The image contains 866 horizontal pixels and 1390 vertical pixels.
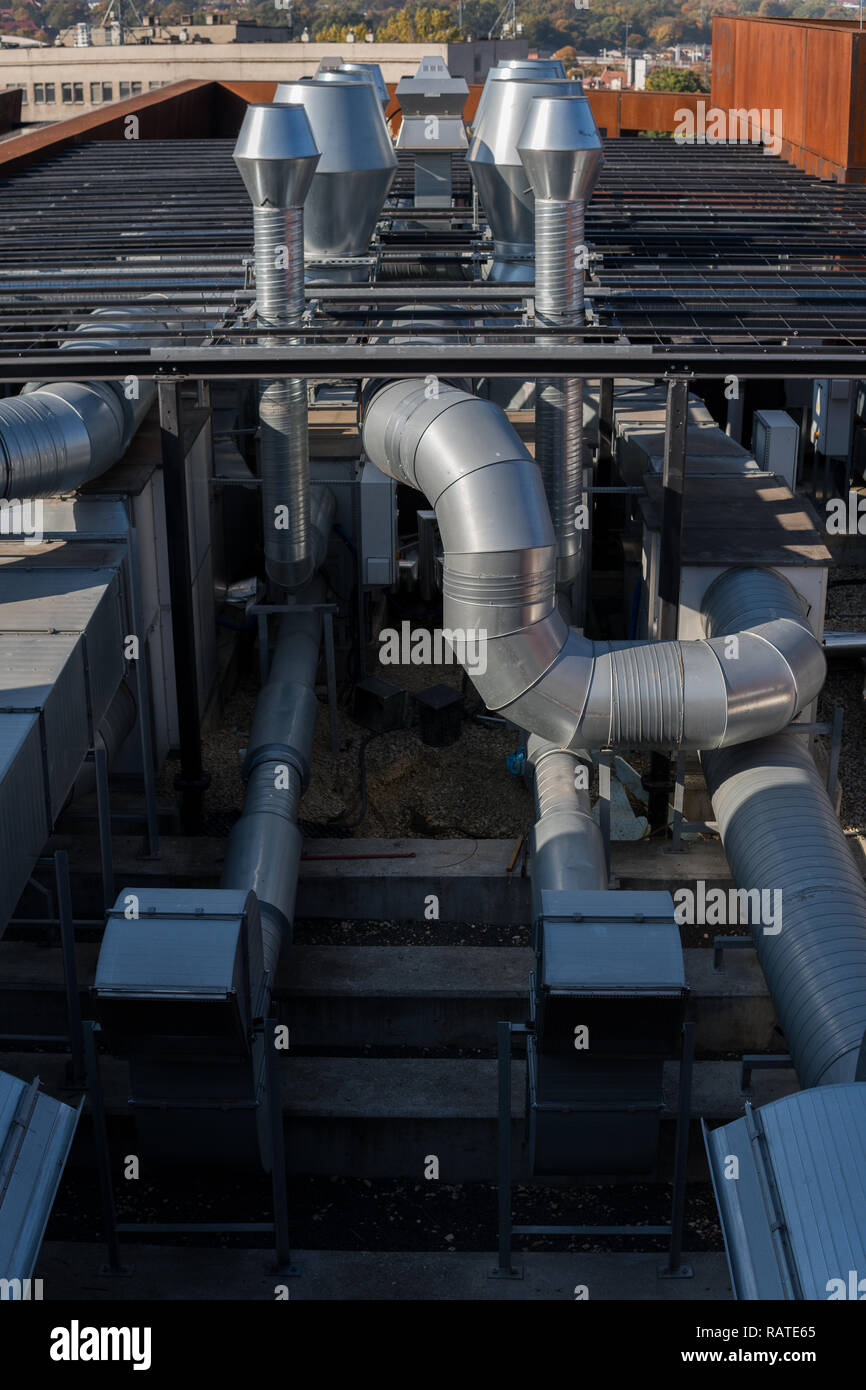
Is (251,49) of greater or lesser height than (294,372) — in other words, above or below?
above

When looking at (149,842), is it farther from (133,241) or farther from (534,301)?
(133,241)

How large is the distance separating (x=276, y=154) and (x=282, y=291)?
1170 millimetres

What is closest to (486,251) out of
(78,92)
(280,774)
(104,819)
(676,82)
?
(280,774)

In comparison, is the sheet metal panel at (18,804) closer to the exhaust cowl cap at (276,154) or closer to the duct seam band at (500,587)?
the duct seam band at (500,587)

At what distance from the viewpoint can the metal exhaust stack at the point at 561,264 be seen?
12.1 m

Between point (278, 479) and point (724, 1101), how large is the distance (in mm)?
6693

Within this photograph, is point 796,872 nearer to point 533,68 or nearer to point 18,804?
point 18,804

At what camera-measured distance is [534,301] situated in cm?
1340

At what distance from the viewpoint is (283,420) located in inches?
530

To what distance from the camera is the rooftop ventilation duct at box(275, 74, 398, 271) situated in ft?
51.2

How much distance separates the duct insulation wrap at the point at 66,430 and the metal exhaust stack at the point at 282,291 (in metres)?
1.06

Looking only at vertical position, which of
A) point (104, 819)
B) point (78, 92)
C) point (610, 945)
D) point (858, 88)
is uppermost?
point (78, 92)

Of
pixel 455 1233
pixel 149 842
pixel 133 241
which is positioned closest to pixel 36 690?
pixel 149 842

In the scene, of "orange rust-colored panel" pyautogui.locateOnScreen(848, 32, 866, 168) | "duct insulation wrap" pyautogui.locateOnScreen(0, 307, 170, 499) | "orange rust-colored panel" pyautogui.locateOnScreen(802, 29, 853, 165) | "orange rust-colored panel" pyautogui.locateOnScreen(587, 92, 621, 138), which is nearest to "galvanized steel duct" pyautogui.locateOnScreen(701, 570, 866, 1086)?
"duct insulation wrap" pyautogui.locateOnScreen(0, 307, 170, 499)
